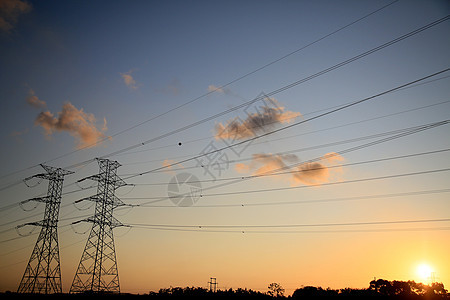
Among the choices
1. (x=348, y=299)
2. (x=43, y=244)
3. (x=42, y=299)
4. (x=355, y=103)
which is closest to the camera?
(x=355, y=103)

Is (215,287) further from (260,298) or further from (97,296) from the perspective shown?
(97,296)

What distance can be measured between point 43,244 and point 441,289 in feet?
400

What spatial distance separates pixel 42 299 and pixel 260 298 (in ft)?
94.3


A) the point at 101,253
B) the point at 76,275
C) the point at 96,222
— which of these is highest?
the point at 96,222

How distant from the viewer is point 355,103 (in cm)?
1866

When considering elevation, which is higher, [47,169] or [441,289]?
[47,169]

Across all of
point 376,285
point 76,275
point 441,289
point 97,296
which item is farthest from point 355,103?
point 441,289

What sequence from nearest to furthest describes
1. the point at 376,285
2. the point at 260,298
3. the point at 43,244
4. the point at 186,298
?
1. the point at 186,298
2. the point at 43,244
3. the point at 260,298
4. the point at 376,285

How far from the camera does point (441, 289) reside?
104688 millimetres

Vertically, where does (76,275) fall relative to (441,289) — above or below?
above

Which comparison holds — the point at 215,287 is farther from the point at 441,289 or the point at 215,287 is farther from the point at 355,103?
the point at 441,289

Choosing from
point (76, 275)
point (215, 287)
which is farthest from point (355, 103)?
point (215, 287)

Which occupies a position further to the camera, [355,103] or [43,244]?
[43,244]

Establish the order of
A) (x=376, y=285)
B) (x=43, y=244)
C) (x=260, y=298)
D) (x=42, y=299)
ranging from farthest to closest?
(x=376, y=285)
(x=260, y=298)
(x=43, y=244)
(x=42, y=299)
